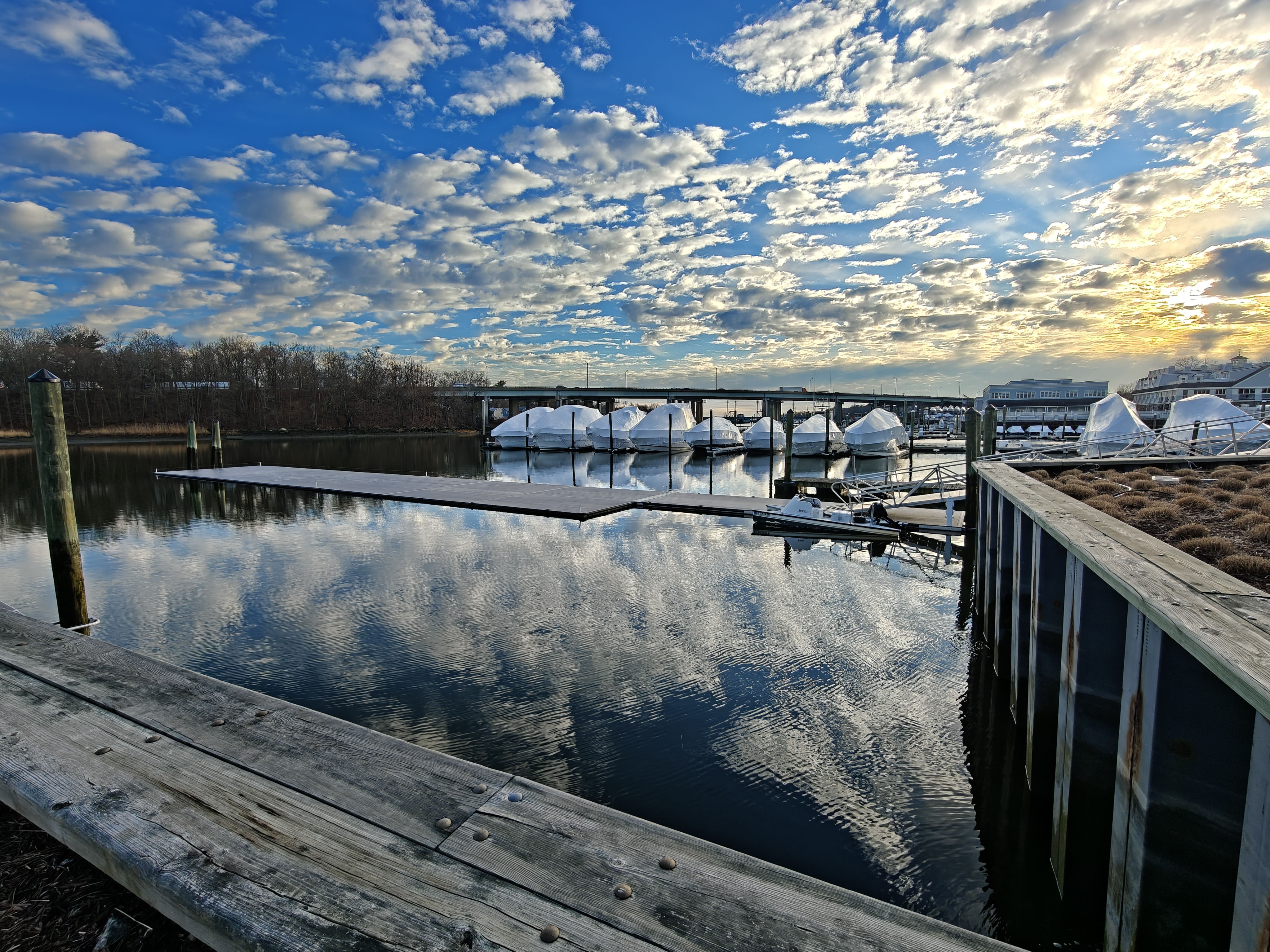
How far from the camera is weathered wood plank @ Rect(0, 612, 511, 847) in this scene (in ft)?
9.63

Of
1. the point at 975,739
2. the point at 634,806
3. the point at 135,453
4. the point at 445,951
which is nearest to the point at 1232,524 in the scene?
the point at 975,739

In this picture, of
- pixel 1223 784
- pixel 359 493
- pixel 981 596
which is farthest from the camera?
pixel 359 493

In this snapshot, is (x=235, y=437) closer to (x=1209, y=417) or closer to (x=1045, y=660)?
(x=1045, y=660)

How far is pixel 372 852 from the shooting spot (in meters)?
2.58

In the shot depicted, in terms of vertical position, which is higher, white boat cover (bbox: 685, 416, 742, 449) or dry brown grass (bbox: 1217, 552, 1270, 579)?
dry brown grass (bbox: 1217, 552, 1270, 579)

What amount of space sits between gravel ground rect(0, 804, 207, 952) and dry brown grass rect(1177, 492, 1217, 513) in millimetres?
8803

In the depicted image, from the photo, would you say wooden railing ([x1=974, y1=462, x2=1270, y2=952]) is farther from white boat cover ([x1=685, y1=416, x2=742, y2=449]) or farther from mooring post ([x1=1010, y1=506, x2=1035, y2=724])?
white boat cover ([x1=685, y1=416, x2=742, y2=449])

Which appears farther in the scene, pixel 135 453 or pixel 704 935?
pixel 135 453

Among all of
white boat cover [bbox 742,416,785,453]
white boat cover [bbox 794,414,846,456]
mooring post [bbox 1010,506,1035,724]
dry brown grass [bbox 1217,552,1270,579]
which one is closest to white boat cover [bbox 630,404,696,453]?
white boat cover [bbox 742,416,785,453]

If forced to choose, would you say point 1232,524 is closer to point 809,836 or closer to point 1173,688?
point 1173,688

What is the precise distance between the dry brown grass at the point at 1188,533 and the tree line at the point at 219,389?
83.5 m

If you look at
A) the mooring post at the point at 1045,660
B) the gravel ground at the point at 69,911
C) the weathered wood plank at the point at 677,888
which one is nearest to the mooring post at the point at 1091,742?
the mooring post at the point at 1045,660

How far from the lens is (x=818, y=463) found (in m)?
49.7

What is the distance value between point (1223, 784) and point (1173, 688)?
1.34 feet
